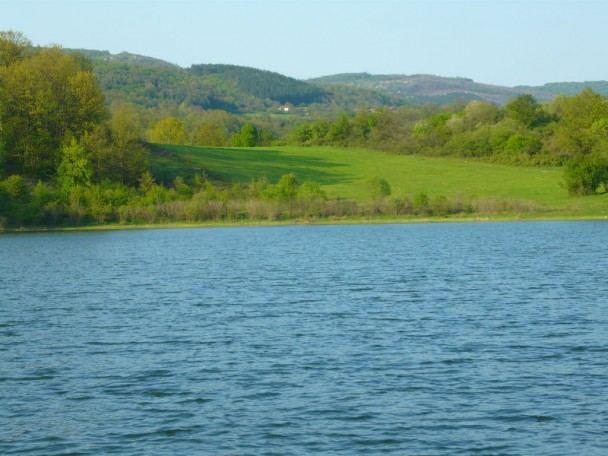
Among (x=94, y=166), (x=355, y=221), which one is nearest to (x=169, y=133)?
(x=94, y=166)

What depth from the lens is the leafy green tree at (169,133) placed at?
148 metres

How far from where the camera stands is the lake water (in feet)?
56.0

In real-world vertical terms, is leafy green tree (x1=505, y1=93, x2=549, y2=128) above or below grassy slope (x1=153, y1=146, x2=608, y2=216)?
above

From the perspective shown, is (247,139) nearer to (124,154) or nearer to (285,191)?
(124,154)

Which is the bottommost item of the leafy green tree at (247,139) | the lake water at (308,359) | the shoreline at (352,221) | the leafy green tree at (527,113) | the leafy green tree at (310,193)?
the shoreline at (352,221)

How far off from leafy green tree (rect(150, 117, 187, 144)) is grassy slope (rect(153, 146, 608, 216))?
23.8 metres

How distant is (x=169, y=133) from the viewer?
5856 inches

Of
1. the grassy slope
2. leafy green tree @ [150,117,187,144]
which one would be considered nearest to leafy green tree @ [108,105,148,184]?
the grassy slope

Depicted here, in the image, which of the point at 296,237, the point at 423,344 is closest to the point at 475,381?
the point at 423,344

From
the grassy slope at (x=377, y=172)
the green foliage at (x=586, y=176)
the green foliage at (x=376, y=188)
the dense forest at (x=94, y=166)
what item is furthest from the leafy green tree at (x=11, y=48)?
the green foliage at (x=586, y=176)

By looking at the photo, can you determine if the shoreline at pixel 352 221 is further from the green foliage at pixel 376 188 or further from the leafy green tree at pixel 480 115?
the leafy green tree at pixel 480 115

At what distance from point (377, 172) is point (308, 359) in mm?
88189

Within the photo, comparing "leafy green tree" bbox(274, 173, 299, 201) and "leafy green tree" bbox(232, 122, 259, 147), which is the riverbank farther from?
"leafy green tree" bbox(232, 122, 259, 147)

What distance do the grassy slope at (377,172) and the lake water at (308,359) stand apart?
44352 mm
